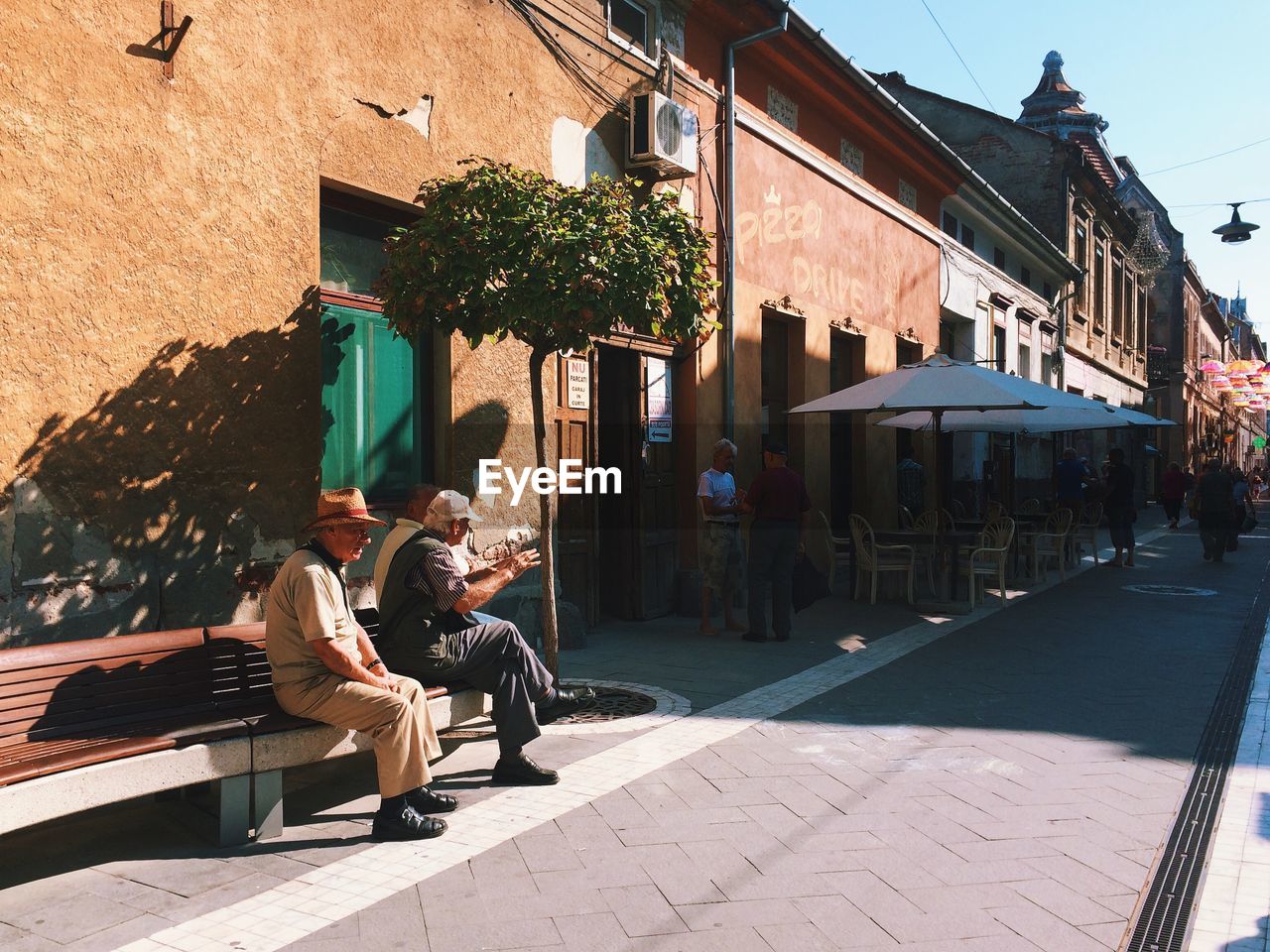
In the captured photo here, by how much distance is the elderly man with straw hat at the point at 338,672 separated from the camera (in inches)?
171

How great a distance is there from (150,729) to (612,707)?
300 cm

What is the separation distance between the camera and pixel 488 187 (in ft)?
19.3

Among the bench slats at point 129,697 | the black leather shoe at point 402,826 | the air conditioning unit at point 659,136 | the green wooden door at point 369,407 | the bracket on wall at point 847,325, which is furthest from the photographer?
the bracket on wall at point 847,325

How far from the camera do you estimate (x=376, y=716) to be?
14.5 ft

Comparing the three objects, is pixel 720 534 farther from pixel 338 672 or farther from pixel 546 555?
pixel 338 672

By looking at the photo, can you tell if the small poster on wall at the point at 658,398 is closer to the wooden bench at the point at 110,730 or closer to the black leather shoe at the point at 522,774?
the black leather shoe at the point at 522,774

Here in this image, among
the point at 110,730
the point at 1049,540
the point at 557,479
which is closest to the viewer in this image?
the point at 110,730

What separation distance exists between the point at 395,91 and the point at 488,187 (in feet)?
5.62

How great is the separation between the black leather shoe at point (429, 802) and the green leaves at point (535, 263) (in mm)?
2514

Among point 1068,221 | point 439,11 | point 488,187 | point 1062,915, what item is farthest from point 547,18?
point 1068,221

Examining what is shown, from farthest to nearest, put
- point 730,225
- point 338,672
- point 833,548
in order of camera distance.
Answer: point 833,548 → point 730,225 → point 338,672

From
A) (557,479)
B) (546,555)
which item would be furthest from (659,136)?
(546,555)

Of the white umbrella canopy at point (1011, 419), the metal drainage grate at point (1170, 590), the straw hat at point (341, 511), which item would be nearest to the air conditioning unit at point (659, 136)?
the white umbrella canopy at point (1011, 419)

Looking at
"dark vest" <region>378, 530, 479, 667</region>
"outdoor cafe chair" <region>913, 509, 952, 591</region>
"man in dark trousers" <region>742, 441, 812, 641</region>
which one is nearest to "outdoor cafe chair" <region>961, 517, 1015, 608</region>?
"outdoor cafe chair" <region>913, 509, 952, 591</region>
